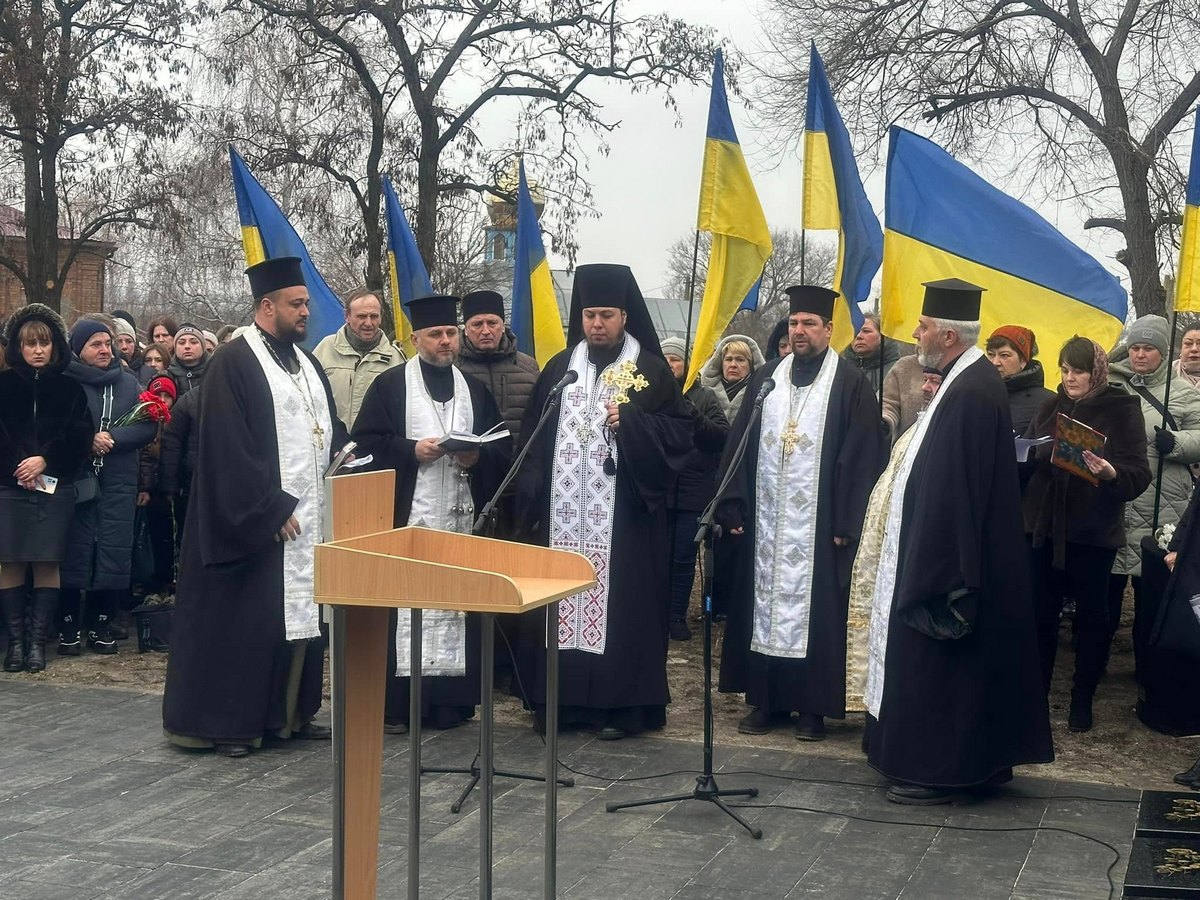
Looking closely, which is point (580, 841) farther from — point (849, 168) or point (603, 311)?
point (849, 168)

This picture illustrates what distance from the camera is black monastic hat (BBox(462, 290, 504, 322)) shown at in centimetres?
784

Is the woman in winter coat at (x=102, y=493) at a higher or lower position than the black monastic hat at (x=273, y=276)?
lower

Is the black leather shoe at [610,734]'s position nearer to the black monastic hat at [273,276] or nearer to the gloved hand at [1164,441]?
the black monastic hat at [273,276]

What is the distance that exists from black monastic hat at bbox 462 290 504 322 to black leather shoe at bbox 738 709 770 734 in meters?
2.50

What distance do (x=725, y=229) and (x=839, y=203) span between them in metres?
0.60

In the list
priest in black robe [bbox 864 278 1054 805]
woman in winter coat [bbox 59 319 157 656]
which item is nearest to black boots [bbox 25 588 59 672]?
woman in winter coat [bbox 59 319 157 656]

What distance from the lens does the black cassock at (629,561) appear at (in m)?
7.04

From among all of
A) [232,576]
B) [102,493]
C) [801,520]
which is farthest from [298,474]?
[102,493]

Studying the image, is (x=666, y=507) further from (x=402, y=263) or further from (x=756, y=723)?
(x=402, y=263)

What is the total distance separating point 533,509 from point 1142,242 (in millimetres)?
11846

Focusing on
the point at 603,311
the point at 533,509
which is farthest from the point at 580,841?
the point at 603,311

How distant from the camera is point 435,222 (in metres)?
20.3

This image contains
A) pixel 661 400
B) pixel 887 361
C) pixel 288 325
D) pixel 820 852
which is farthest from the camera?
pixel 887 361

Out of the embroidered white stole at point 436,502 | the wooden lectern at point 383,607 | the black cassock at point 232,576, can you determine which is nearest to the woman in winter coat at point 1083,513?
the embroidered white stole at point 436,502
